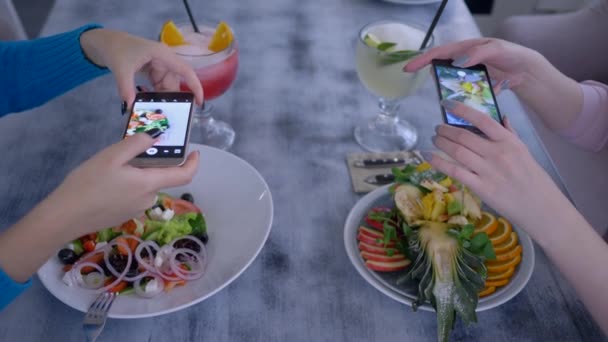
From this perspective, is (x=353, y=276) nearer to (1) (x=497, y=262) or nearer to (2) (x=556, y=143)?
(1) (x=497, y=262)

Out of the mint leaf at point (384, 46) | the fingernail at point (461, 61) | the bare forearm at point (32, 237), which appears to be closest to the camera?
the bare forearm at point (32, 237)

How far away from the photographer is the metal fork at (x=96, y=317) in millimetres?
658

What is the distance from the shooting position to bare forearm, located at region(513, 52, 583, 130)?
894 mm

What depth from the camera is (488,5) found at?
2594 mm

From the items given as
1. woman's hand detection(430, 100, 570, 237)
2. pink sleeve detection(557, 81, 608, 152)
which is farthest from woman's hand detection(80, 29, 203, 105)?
pink sleeve detection(557, 81, 608, 152)

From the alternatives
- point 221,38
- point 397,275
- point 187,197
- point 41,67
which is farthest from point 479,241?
point 41,67

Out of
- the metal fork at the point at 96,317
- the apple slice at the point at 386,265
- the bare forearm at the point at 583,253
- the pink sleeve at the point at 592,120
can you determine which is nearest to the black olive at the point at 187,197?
the metal fork at the point at 96,317

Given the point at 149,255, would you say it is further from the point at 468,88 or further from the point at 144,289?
A: the point at 468,88

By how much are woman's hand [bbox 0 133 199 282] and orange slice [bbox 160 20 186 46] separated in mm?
367

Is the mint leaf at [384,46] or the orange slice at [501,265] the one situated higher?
the mint leaf at [384,46]

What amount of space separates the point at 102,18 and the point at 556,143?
1.35 metres

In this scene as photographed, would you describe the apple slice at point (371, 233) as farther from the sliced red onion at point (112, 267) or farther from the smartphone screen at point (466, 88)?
the sliced red onion at point (112, 267)

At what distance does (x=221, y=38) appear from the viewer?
943 millimetres

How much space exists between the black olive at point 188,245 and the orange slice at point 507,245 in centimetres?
48
